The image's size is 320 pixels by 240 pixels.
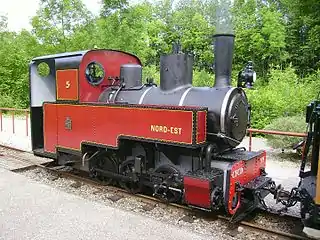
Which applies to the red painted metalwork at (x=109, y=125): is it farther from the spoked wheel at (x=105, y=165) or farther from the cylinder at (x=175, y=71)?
the cylinder at (x=175, y=71)

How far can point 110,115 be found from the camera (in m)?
6.04

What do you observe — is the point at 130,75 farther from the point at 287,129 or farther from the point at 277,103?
the point at 277,103

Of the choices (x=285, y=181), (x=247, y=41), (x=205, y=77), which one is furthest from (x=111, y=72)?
(x=247, y=41)

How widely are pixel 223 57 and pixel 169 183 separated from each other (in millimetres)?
2116

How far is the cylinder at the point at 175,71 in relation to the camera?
5.68 metres

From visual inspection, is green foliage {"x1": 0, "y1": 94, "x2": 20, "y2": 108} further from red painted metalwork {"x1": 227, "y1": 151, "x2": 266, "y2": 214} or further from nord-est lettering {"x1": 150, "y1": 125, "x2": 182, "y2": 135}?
red painted metalwork {"x1": 227, "y1": 151, "x2": 266, "y2": 214}

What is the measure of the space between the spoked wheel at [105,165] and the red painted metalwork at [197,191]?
1.96 metres

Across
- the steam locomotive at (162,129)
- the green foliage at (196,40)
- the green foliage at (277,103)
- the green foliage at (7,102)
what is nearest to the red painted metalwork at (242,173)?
the steam locomotive at (162,129)

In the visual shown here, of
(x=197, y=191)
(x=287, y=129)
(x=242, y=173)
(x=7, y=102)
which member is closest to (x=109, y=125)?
(x=197, y=191)

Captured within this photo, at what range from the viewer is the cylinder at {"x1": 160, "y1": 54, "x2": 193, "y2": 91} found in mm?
5676

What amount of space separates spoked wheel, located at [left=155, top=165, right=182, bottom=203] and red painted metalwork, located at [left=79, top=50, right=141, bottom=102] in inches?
83.6

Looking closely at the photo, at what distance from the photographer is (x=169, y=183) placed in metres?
5.47

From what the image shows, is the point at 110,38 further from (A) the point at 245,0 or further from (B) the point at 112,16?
(A) the point at 245,0

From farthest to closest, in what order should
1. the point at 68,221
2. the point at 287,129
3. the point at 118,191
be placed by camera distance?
the point at 287,129 < the point at 118,191 < the point at 68,221
